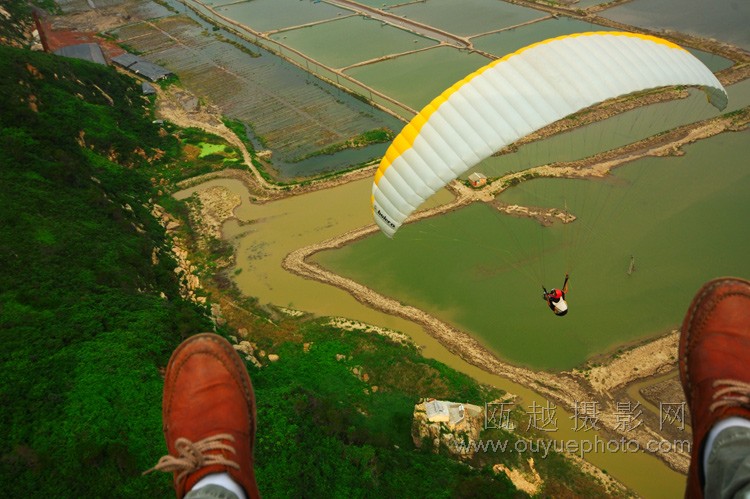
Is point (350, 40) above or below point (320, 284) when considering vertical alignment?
above

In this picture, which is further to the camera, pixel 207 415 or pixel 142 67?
pixel 142 67

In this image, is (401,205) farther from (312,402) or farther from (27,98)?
(27,98)

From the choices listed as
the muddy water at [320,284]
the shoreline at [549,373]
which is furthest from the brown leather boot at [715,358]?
the shoreline at [549,373]

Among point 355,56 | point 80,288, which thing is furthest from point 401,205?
point 355,56

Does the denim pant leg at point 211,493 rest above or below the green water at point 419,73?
above

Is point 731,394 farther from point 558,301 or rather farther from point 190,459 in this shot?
point 558,301

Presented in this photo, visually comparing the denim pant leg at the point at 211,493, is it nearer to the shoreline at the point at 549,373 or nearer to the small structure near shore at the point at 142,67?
the shoreline at the point at 549,373

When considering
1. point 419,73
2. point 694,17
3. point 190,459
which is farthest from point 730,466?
point 694,17
